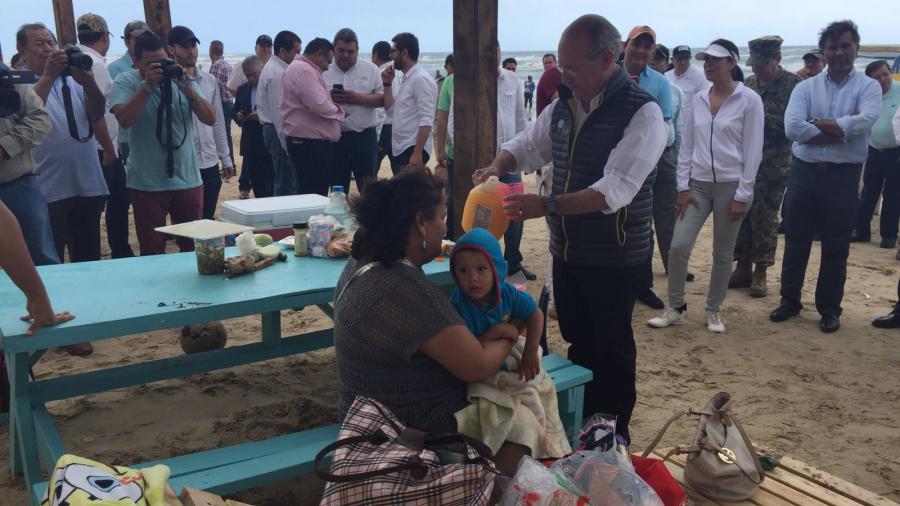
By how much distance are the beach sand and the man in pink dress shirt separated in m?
1.48

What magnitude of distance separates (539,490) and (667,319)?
3.43m

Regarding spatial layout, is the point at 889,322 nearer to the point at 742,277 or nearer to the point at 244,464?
the point at 742,277

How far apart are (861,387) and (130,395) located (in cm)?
411

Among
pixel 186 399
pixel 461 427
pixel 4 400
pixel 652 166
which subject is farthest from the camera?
pixel 186 399

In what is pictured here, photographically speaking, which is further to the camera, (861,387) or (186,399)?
(861,387)

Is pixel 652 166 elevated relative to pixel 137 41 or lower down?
lower down

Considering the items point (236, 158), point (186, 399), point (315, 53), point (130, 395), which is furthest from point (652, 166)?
point (236, 158)

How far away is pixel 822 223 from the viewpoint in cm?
512

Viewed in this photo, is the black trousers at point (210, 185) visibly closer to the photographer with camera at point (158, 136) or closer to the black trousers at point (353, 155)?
the black trousers at point (353, 155)

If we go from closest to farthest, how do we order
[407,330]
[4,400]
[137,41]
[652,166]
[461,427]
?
[407,330] < [461,427] < [652,166] < [4,400] < [137,41]

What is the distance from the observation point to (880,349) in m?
4.88

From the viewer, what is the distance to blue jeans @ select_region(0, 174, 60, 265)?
399 centimetres

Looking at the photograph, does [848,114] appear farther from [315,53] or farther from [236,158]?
[236,158]

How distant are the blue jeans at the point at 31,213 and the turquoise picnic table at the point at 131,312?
36.4 inches
